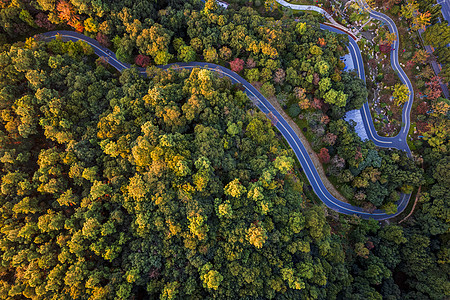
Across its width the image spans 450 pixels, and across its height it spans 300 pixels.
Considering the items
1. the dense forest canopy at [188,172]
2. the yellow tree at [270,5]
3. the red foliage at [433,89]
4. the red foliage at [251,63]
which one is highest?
the yellow tree at [270,5]

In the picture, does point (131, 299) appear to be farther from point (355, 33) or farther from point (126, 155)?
point (355, 33)

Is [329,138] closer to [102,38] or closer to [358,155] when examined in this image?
[358,155]

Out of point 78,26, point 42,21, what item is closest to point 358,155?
point 78,26

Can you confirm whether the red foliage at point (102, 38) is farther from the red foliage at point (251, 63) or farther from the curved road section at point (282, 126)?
the red foliage at point (251, 63)

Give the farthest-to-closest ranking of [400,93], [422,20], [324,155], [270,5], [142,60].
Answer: [270,5] < [400,93] < [422,20] < [324,155] < [142,60]

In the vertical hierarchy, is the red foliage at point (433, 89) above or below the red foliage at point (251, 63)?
above

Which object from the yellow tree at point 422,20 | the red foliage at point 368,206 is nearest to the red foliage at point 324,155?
the red foliage at point 368,206

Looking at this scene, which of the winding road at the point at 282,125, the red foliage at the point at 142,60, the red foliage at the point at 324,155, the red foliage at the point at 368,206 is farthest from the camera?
the red foliage at the point at 368,206

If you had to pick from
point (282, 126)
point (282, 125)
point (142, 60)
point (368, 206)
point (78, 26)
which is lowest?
point (368, 206)
